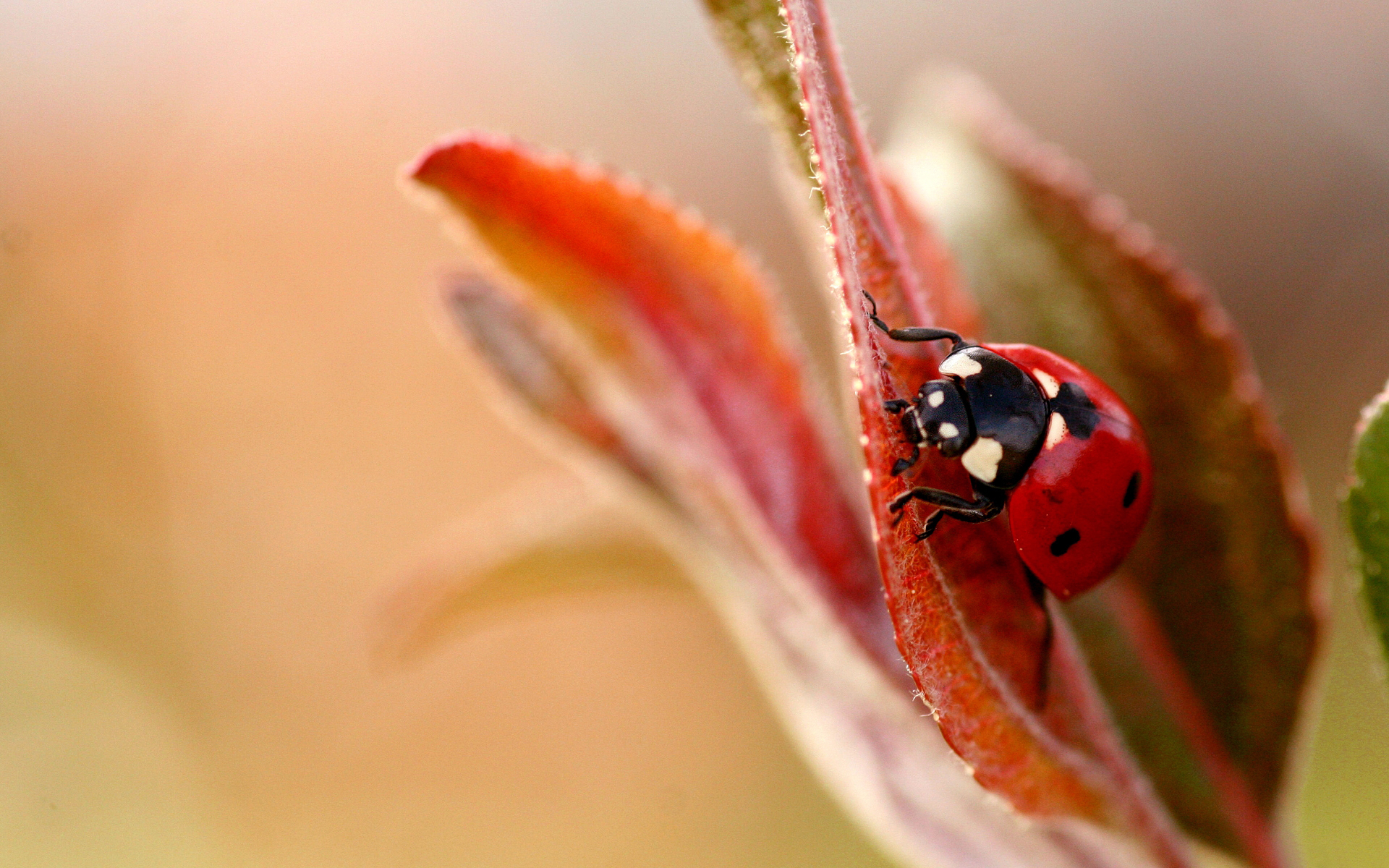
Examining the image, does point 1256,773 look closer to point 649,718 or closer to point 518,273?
point 518,273

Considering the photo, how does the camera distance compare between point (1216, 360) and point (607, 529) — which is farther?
point (607, 529)

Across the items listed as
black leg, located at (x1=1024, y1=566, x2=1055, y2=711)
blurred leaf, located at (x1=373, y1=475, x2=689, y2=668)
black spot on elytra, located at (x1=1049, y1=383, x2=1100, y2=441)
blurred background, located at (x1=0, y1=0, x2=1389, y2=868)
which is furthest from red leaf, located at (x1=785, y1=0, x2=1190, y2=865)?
blurred background, located at (x1=0, y1=0, x2=1389, y2=868)

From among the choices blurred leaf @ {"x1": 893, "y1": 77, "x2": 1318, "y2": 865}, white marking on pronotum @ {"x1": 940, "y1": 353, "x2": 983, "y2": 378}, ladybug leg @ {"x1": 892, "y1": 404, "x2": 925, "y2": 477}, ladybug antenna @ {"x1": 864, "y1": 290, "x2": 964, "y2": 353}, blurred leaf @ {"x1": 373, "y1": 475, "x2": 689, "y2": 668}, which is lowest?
blurred leaf @ {"x1": 893, "y1": 77, "x2": 1318, "y2": 865}

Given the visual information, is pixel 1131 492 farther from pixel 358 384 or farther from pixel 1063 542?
pixel 358 384

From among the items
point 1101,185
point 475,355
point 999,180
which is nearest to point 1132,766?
point 999,180

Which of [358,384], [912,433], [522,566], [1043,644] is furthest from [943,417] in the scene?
[358,384]

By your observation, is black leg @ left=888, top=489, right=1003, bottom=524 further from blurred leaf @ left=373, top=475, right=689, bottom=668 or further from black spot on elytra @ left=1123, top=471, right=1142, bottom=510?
blurred leaf @ left=373, top=475, right=689, bottom=668

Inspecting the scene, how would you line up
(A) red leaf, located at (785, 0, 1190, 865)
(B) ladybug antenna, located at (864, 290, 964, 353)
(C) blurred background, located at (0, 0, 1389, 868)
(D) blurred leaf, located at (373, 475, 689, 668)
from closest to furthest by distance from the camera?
(A) red leaf, located at (785, 0, 1190, 865) → (B) ladybug antenna, located at (864, 290, 964, 353) → (D) blurred leaf, located at (373, 475, 689, 668) → (C) blurred background, located at (0, 0, 1389, 868)

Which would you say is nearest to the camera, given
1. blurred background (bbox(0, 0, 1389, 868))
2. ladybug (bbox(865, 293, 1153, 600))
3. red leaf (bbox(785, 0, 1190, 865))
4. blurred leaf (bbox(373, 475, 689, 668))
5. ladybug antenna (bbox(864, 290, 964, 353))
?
red leaf (bbox(785, 0, 1190, 865))
